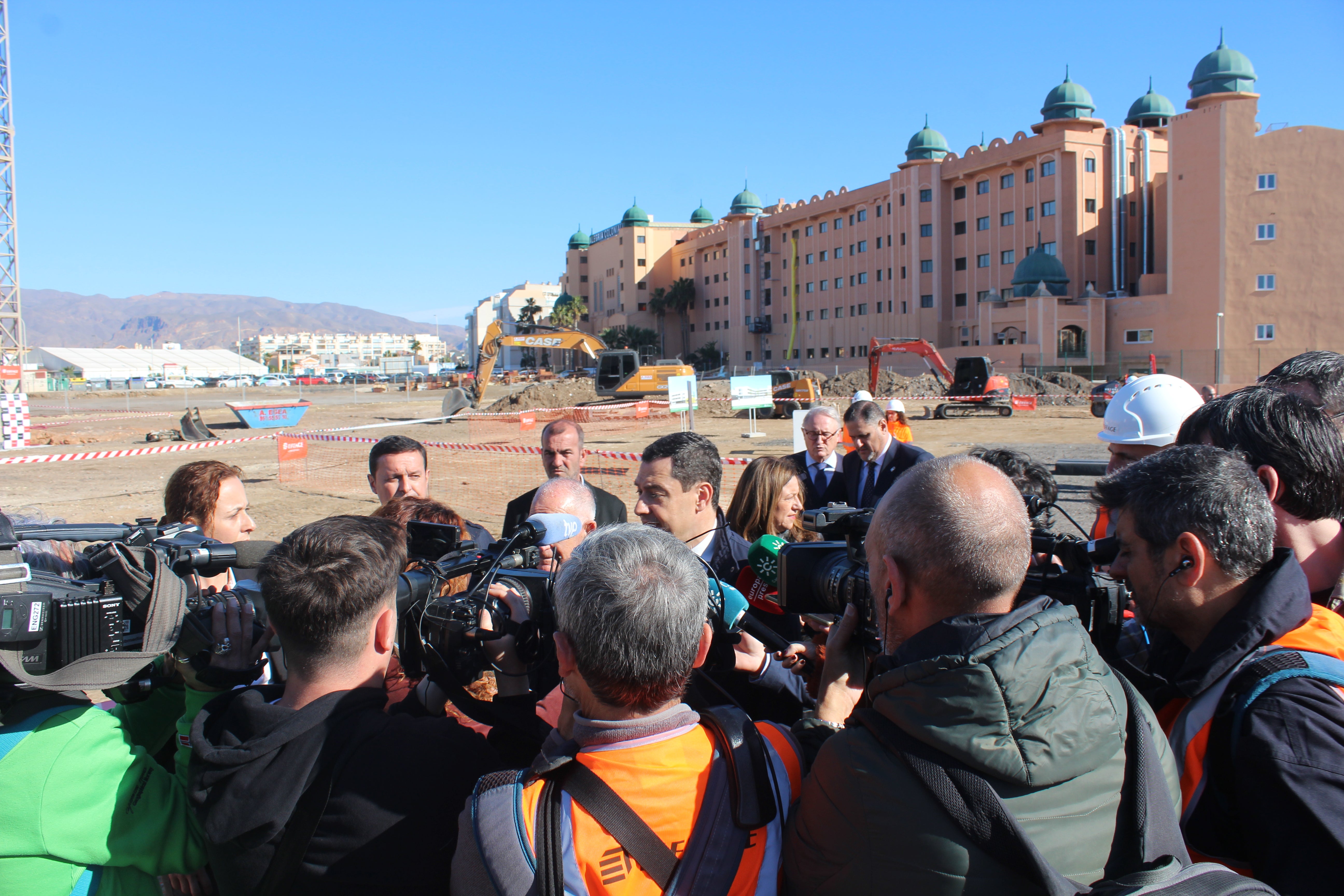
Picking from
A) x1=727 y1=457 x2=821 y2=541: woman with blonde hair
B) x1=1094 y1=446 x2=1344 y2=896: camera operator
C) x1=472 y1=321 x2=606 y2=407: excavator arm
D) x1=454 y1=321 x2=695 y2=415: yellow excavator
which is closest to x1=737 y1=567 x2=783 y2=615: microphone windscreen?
x1=727 y1=457 x2=821 y2=541: woman with blonde hair

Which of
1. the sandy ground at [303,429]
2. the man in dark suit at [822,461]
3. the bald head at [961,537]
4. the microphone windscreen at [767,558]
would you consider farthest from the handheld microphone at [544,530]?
the sandy ground at [303,429]

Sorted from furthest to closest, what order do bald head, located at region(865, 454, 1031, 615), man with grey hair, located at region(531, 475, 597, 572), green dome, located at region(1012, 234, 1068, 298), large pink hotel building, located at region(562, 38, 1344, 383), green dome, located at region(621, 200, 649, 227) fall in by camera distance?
1. green dome, located at region(621, 200, 649, 227)
2. green dome, located at region(1012, 234, 1068, 298)
3. large pink hotel building, located at region(562, 38, 1344, 383)
4. man with grey hair, located at region(531, 475, 597, 572)
5. bald head, located at region(865, 454, 1031, 615)

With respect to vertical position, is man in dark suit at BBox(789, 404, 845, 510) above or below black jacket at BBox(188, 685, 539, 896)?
above

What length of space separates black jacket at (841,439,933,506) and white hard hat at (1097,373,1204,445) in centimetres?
193

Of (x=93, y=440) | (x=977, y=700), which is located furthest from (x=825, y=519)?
(x=93, y=440)

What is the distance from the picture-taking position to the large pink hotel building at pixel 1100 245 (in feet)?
125

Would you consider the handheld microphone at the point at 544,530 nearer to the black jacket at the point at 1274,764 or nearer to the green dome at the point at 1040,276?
the black jacket at the point at 1274,764

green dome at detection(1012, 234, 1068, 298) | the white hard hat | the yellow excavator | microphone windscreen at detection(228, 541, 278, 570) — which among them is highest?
green dome at detection(1012, 234, 1068, 298)

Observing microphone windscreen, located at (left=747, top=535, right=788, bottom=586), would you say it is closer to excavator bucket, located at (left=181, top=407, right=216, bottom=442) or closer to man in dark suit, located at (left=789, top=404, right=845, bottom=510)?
man in dark suit, located at (left=789, top=404, right=845, bottom=510)

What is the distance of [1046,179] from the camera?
153 feet

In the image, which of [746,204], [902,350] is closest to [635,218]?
[746,204]

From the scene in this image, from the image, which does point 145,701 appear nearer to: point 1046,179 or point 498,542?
point 498,542

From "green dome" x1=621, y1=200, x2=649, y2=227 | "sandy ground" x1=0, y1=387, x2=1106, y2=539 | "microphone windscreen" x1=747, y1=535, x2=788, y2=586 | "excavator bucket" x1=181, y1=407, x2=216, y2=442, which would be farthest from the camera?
"green dome" x1=621, y1=200, x2=649, y2=227

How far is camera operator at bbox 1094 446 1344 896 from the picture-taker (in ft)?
4.98
